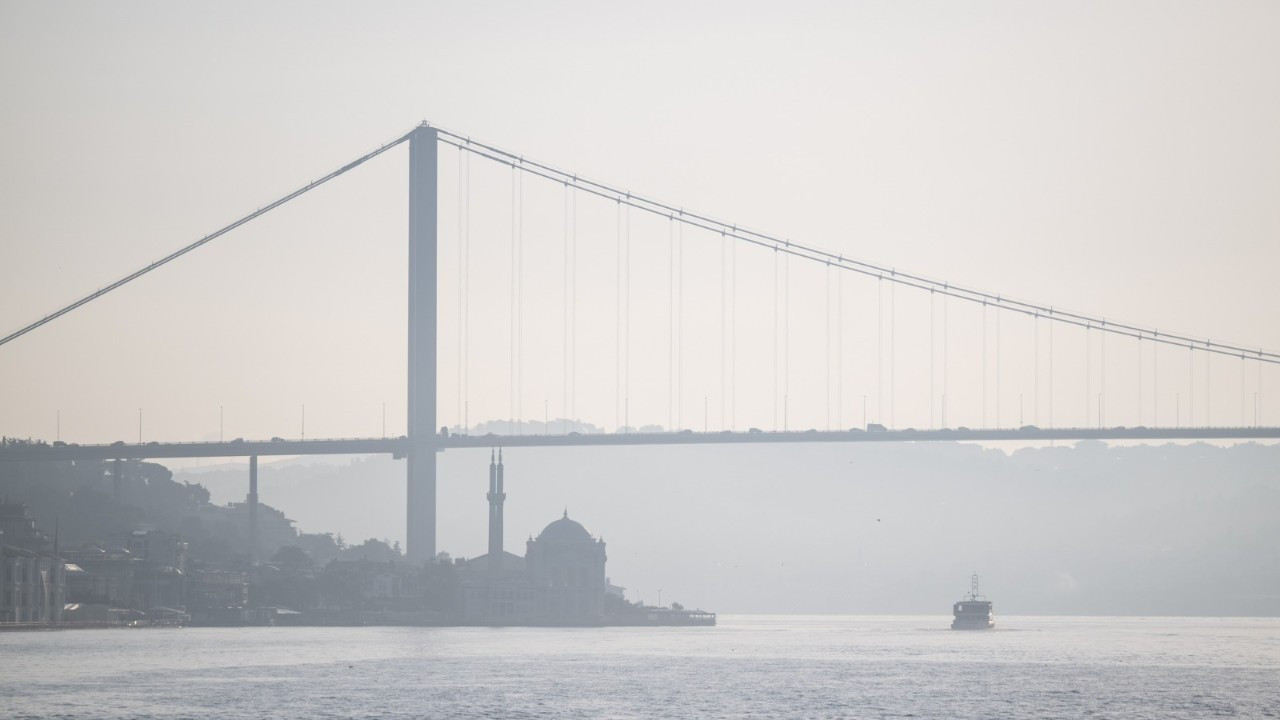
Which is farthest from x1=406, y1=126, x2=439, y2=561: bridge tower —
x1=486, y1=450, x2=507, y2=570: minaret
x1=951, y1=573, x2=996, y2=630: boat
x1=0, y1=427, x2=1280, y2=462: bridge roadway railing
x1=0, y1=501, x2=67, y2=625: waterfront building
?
x1=951, y1=573, x2=996, y2=630: boat

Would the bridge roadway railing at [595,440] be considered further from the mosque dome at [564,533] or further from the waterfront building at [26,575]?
the mosque dome at [564,533]

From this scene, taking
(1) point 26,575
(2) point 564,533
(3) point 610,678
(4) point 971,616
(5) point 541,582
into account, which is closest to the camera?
(3) point 610,678

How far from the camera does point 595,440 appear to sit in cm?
13300

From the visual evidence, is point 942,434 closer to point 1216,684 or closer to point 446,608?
point 1216,684

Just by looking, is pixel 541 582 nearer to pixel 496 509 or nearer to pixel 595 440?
pixel 496 509

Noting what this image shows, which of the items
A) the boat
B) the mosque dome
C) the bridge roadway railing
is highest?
the bridge roadway railing

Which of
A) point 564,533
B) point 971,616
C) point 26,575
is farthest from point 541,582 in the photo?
point 26,575

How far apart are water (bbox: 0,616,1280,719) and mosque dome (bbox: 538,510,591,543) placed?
178 ft

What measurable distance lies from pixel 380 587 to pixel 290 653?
2887 inches

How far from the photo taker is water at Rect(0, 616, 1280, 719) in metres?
70.1

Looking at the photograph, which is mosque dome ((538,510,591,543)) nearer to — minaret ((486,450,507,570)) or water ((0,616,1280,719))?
minaret ((486,450,507,570))

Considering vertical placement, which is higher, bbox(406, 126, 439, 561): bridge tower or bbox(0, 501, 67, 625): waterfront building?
bbox(406, 126, 439, 561): bridge tower

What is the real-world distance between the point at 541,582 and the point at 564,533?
647 cm

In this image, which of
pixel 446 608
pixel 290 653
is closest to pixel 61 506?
pixel 446 608
